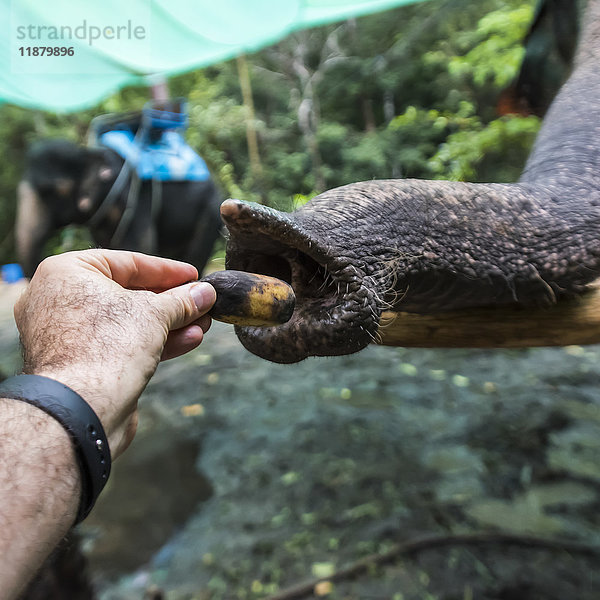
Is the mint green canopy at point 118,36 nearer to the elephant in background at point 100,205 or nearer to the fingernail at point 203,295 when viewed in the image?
the elephant in background at point 100,205

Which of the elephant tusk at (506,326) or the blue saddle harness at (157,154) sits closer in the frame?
the elephant tusk at (506,326)

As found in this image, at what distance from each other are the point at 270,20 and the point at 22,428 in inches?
174

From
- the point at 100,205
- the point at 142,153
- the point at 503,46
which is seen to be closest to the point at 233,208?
the point at 100,205

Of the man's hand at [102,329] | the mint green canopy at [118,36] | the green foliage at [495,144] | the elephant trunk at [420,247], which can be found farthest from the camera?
the green foliage at [495,144]

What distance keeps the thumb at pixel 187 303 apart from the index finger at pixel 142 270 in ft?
0.57

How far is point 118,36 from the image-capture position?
12.6ft

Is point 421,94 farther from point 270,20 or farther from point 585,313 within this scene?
point 585,313

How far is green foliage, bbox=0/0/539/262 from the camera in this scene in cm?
1098

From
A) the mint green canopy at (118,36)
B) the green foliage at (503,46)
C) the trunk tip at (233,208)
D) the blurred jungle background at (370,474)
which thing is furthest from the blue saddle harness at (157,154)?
the trunk tip at (233,208)

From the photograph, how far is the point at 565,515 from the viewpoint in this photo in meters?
2.44

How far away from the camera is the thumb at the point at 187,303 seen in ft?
3.08

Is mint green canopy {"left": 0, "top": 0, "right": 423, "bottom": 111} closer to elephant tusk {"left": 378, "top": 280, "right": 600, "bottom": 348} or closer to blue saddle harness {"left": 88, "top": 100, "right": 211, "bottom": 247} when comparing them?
blue saddle harness {"left": 88, "top": 100, "right": 211, "bottom": 247}

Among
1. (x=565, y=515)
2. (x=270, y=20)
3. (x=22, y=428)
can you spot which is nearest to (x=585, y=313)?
(x=22, y=428)

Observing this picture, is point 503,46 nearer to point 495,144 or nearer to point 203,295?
point 495,144
